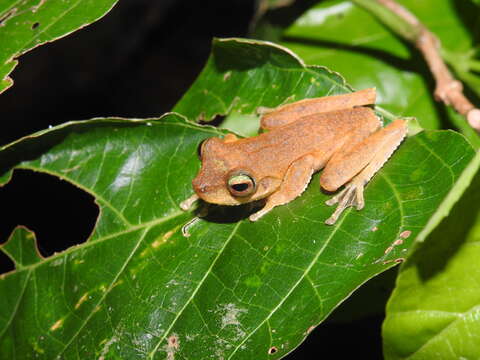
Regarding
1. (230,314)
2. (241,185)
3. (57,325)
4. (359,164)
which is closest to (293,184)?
(241,185)

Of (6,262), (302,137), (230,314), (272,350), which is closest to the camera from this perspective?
(272,350)

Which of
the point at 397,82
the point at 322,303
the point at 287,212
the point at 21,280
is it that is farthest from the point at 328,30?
the point at 21,280

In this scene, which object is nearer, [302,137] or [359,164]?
[359,164]

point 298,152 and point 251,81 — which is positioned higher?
point 251,81

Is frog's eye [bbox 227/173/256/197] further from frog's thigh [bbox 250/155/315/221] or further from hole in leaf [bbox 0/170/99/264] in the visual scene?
hole in leaf [bbox 0/170/99/264]

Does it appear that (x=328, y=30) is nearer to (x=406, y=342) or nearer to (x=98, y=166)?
(x=98, y=166)

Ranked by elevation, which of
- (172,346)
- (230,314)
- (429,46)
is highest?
(429,46)

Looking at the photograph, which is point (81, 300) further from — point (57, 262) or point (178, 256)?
point (178, 256)

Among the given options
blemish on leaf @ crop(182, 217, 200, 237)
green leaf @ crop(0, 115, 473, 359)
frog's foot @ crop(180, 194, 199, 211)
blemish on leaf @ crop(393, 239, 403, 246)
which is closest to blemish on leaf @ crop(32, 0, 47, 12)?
green leaf @ crop(0, 115, 473, 359)
